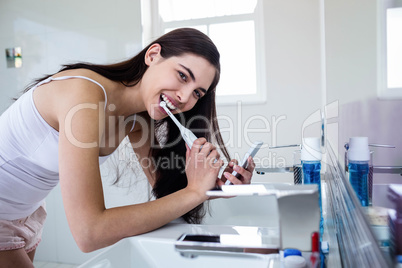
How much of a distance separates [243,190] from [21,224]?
743 millimetres

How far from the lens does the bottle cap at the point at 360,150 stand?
1.52 feet

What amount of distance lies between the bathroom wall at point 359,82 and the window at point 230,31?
34.3 inches

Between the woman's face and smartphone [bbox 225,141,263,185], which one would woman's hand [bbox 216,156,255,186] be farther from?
the woman's face

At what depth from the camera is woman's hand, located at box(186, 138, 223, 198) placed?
58 cm

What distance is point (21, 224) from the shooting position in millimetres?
826

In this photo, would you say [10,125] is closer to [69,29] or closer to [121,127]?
[121,127]

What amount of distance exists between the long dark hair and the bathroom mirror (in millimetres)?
375

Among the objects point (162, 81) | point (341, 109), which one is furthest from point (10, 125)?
point (341, 109)

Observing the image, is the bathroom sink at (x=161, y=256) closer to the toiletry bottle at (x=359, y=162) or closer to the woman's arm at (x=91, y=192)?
the woman's arm at (x=91, y=192)


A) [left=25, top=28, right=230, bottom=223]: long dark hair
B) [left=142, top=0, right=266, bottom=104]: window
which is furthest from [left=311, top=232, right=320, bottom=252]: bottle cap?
[left=142, top=0, right=266, bottom=104]: window

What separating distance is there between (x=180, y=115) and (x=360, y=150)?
0.56 m

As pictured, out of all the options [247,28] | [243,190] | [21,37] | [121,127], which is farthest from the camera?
[21,37]

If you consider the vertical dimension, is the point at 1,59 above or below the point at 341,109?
above

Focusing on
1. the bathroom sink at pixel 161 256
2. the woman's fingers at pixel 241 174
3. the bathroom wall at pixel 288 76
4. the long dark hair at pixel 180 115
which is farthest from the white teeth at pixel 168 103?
the bathroom wall at pixel 288 76
